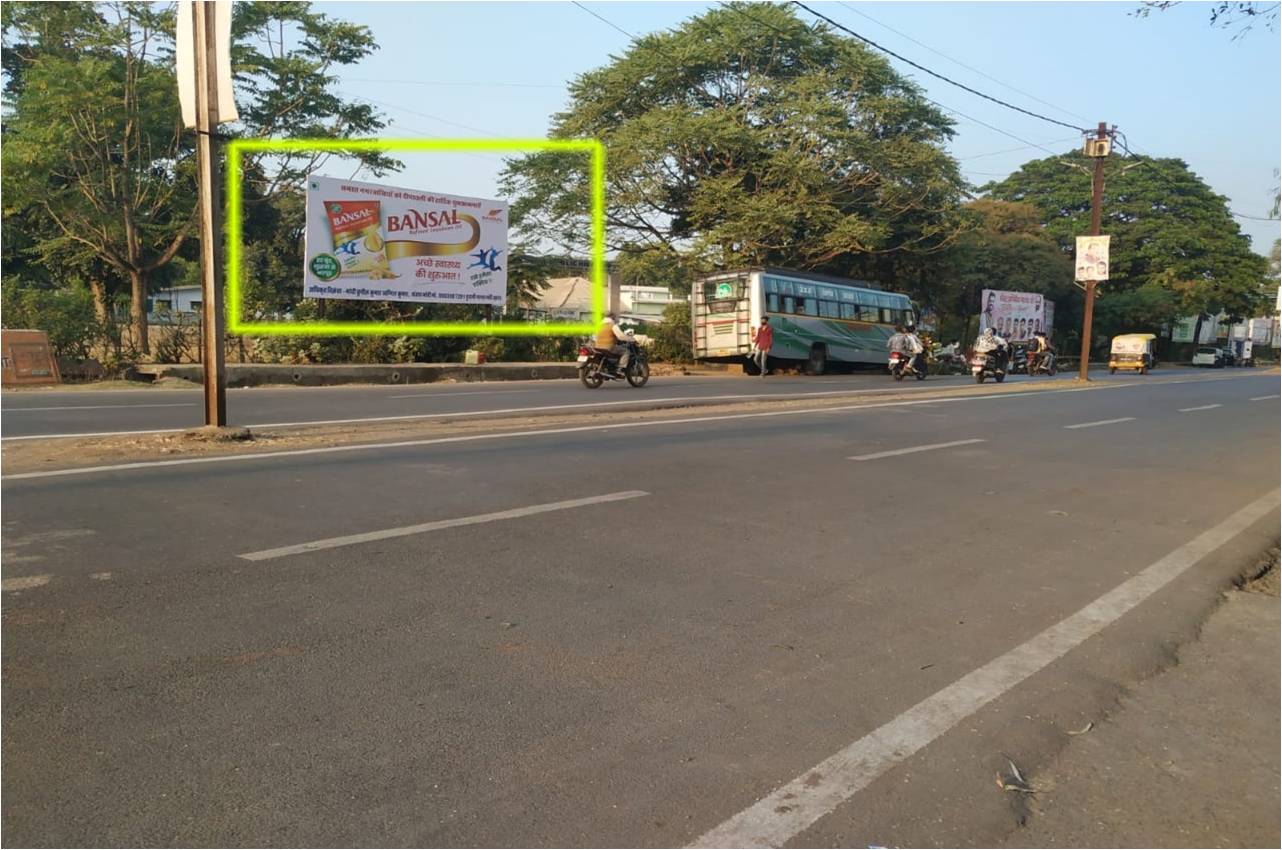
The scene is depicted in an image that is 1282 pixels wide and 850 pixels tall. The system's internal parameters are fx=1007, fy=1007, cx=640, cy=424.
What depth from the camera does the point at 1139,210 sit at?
205 feet

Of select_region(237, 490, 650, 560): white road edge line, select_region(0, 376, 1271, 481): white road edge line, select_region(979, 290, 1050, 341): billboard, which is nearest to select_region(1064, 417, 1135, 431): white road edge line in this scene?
select_region(0, 376, 1271, 481): white road edge line

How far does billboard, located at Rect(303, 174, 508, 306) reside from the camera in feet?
75.3

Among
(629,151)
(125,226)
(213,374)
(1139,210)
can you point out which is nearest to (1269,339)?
(1139,210)

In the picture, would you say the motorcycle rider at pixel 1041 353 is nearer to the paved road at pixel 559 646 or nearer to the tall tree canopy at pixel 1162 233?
the tall tree canopy at pixel 1162 233

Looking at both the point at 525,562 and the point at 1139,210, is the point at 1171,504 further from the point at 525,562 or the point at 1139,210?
the point at 1139,210

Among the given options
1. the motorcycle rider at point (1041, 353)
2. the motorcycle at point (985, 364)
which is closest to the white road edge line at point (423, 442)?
the motorcycle at point (985, 364)

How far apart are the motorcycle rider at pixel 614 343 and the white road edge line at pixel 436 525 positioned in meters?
Result: 12.1

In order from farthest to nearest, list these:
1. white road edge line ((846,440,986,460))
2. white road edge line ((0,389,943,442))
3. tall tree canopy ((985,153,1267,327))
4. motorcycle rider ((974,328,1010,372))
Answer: tall tree canopy ((985,153,1267,327)) → motorcycle rider ((974,328,1010,372)) → white road edge line ((846,440,986,460)) → white road edge line ((0,389,943,442))

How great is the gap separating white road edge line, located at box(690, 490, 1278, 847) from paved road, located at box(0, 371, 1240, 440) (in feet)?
30.1

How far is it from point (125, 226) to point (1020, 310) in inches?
1487

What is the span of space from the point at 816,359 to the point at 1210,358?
43.7m

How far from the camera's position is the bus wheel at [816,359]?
100 feet

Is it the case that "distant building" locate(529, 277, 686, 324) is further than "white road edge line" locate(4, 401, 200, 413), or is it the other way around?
"distant building" locate(529, 277, 686, 324)

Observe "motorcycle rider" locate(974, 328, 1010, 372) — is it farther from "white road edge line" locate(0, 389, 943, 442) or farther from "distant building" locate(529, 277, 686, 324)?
"distant building" locate(529, 277, 686, 324)
